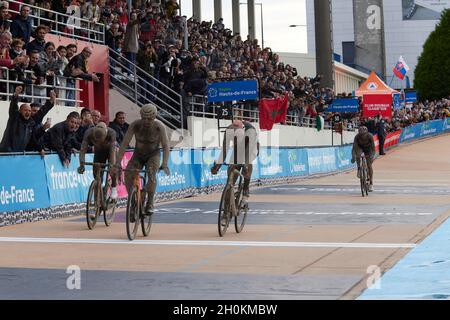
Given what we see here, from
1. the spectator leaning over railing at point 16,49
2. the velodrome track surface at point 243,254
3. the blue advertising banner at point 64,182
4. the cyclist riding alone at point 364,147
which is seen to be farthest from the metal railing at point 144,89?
the blue advertising banner at point 64,182

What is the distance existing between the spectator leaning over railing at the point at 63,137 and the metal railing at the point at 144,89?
955 centimetres

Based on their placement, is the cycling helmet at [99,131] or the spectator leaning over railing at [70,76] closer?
the cycling helmet at [99,131]

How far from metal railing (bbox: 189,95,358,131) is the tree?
5887 cm

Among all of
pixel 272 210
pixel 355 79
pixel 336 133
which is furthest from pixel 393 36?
pixel 272 210

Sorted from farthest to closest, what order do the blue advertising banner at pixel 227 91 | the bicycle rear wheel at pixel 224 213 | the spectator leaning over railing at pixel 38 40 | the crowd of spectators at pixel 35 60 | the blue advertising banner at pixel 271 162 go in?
the blue advertising banner at pixel 271 162 < the blue advertising banner at pixel 227 91 < the spectator leaning over railing at pixel 38 40 < the crowd of spectators at pixel 35 60 < the bicycle rear wheel at pixel 224 213

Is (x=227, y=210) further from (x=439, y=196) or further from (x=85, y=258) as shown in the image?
(x=439, y=196)

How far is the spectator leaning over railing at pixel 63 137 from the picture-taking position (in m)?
19.2

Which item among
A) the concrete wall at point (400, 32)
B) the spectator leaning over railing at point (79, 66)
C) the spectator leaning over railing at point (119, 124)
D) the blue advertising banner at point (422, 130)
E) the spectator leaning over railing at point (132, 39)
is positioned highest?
the concrete wall at point (400, 32)

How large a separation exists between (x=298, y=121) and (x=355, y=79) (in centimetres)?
6874

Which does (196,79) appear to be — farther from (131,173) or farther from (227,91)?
(131,173)

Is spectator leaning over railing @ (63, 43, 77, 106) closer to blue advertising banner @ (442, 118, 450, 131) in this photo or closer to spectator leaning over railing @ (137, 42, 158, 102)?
spectator leaning over railing @ (137, 42, 158, 102)

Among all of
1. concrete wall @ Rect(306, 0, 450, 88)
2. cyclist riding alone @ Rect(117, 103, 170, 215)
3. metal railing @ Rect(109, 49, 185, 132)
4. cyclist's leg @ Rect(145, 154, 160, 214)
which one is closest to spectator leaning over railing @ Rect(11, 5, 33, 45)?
metal railing @ Rect(109, 49, 185, 132)

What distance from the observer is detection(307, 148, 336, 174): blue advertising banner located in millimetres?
38844

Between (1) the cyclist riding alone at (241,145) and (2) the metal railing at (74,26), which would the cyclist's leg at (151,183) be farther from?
(2) the metal railing at (74,26)
